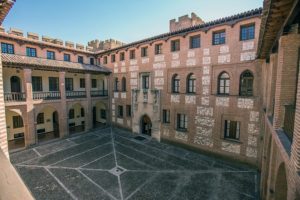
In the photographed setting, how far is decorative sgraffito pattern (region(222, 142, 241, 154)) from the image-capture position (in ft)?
39.4

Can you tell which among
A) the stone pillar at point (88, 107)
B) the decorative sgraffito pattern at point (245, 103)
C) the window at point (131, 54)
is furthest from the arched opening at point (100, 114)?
the decorative sgraffito pattern at point (245, 103)

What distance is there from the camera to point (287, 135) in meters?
4.84


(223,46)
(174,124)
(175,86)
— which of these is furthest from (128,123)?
(223,46)

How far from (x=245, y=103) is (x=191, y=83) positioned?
4.61m

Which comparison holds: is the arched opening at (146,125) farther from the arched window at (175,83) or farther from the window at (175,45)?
the window at (175,45)

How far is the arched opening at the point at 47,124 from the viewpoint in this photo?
62.3 ft

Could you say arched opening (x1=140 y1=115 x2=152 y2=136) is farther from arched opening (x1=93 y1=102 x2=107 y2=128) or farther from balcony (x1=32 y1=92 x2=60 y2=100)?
balcony (x1=32 y1=92 x2=60 y2=100)

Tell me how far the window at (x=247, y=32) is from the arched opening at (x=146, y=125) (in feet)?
39.8

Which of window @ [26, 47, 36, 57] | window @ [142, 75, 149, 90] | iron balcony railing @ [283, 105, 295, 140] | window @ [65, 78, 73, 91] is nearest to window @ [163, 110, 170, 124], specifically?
window @ [142, 75, 149, 90]

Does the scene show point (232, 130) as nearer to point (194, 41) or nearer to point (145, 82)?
point (194, 41)

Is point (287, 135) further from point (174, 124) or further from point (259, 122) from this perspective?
point (174, 124)

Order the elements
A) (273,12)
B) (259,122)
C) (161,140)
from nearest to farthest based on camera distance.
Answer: (273,12)
(259,122)
(161,140)

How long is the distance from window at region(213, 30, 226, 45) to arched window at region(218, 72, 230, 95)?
99.4 inches

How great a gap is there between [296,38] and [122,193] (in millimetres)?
10253
